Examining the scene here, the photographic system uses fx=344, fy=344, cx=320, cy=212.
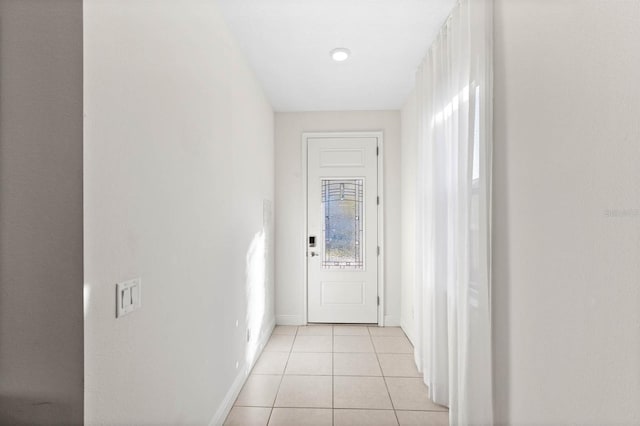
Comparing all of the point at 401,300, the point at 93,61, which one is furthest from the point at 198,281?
the point at 401,300

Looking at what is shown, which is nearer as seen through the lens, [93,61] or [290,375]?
[93,61]

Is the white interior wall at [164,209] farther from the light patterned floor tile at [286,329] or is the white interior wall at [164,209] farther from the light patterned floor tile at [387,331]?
the light patterned floor tile at [387,331]

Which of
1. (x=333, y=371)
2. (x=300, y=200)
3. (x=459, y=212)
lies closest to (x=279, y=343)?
(x=333, y=371)

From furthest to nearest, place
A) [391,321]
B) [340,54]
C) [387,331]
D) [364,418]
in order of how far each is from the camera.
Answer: [391,321], [387,331], [340,54], [364,418]

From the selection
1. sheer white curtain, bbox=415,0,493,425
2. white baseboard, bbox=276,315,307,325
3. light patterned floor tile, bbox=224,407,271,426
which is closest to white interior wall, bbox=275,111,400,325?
white baseboard, bbox=276,315,307,325

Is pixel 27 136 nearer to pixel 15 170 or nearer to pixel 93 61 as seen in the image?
pixel 15 170

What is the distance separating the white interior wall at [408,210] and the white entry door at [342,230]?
35cm

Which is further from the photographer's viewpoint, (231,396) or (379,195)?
(379,195)

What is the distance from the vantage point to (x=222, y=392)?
2.19m

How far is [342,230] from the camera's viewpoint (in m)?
4.26

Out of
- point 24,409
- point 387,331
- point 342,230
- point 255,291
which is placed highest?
point 342,230

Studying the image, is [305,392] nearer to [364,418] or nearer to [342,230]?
[364,418]

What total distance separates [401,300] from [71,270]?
3.76 m

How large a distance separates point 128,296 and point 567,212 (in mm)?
1564
